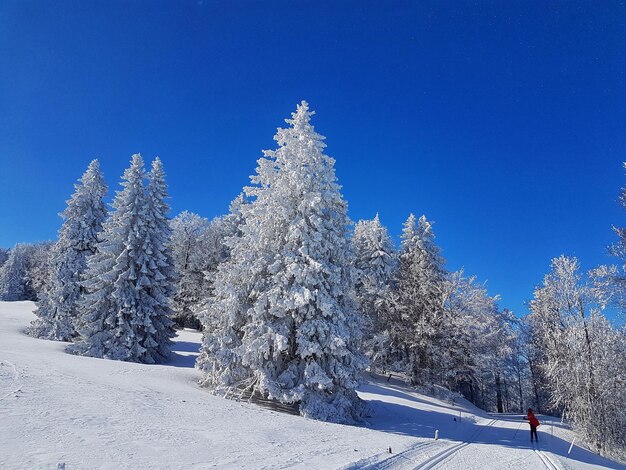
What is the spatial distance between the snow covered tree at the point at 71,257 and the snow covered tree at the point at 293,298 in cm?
1434

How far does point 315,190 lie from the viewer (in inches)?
723

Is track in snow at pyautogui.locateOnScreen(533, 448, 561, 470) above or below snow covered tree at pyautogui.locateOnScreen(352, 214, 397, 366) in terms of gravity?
below

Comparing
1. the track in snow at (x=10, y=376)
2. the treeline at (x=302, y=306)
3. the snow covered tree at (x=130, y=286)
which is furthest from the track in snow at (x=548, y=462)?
the snow covered tree at (x=130, y=286)

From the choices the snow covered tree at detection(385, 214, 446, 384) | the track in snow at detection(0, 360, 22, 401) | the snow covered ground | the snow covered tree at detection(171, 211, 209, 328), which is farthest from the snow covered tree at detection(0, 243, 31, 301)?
the track in snow at detection(0, 360, 22, 401)

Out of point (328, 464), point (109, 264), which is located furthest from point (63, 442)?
point (109, 264)

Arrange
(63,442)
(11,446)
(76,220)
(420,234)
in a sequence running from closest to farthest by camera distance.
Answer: (11,446) < (63,442) < (76,220) < (420,234)

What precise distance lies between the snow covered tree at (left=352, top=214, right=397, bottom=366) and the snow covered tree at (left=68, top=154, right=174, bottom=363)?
1572cm

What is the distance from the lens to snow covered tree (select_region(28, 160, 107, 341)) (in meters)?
27.2

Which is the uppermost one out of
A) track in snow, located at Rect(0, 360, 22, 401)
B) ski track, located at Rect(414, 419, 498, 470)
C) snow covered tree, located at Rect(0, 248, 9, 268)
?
snow covered tree, located at Rect(0, 248, 9, 268)

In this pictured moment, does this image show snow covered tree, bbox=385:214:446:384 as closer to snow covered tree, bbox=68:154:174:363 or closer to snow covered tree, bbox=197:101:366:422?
snow covered tree, bbox=197:101:366:422

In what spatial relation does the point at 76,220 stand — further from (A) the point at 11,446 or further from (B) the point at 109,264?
(A) the point at 11,446

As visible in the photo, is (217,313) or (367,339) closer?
(217,313)

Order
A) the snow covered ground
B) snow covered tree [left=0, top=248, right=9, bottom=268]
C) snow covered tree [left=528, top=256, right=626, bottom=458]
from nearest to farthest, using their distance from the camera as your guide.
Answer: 1. the snow covered ground
2. snow covered tree [left=528, top=256, right=626, bottom=458]
3. snow covered tree [left=0, top=248, right=9, bottom=268]

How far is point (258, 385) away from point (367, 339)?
1698 centimetres
